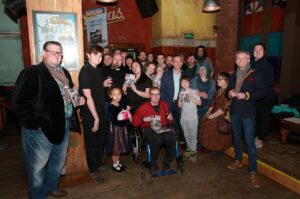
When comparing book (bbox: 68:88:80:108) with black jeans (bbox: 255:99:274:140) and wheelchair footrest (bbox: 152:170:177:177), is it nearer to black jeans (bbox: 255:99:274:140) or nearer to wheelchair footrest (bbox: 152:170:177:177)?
wheelchair footrest (bbox: 152:170:177:177)

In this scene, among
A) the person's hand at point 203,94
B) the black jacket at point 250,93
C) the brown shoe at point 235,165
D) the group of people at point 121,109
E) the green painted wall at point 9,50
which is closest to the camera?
the group of people at point 121,109

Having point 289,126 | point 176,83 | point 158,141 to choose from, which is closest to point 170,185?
point 158,141

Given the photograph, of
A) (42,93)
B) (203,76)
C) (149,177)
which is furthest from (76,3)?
(149,177)

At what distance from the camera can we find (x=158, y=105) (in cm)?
375

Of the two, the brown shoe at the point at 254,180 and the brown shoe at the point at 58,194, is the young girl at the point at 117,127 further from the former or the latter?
the brown shoe at the point at 254,180

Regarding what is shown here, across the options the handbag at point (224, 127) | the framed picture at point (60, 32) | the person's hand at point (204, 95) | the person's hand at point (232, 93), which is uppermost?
the framed picture at point (60, 32)

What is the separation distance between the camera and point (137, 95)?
403cm

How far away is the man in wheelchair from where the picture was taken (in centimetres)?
349

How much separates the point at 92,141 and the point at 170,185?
127cm

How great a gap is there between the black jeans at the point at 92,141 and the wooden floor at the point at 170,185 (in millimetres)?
291

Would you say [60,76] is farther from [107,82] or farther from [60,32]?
[107,82]

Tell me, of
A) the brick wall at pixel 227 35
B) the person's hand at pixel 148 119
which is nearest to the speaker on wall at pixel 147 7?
the brick wall at pixel 227 35

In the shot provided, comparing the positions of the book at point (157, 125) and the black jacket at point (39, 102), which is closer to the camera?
the black jacket at point (39, 102)

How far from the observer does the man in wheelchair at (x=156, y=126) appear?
3.49 metres
